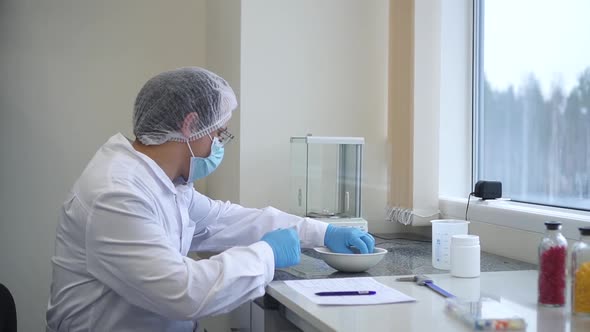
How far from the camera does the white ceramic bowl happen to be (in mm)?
1610

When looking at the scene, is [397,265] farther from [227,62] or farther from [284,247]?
[227,62]

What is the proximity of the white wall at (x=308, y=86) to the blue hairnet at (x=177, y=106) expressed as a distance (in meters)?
0.69

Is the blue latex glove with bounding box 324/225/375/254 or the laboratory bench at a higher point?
the blue latex glove with bounding box 324/225/375/254

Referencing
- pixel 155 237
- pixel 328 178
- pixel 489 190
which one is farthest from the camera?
pixel 328 178

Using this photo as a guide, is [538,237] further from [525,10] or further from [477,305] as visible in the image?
[525,10]

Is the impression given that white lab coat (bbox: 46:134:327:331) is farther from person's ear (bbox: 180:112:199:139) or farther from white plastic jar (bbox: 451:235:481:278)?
white plastic jar (bbox: 451:235:481:278)

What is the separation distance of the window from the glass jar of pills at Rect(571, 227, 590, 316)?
2.19 feet

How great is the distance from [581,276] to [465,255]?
378mm

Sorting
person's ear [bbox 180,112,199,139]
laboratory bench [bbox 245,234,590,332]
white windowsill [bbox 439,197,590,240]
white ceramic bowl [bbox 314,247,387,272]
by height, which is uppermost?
person's ear [bbox 180,112,199,139]

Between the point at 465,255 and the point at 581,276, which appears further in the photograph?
the point at 465,255

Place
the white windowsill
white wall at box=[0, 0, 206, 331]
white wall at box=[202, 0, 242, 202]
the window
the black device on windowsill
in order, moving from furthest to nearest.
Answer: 1. white wall at box=[0, 0, 206, 331]
2. white wall at box=[202, 0, 242, 202]
3. the black device on windowsill
4. the window
5. the white windowsill

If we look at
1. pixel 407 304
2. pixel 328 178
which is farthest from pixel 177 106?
pixel 328 178

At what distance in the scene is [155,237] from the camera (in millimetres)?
1298

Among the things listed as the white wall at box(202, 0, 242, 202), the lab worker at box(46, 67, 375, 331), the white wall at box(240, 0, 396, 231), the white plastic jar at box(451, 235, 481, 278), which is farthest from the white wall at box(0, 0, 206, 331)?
the white plastic jar at box(451, 235, 481, 278)
